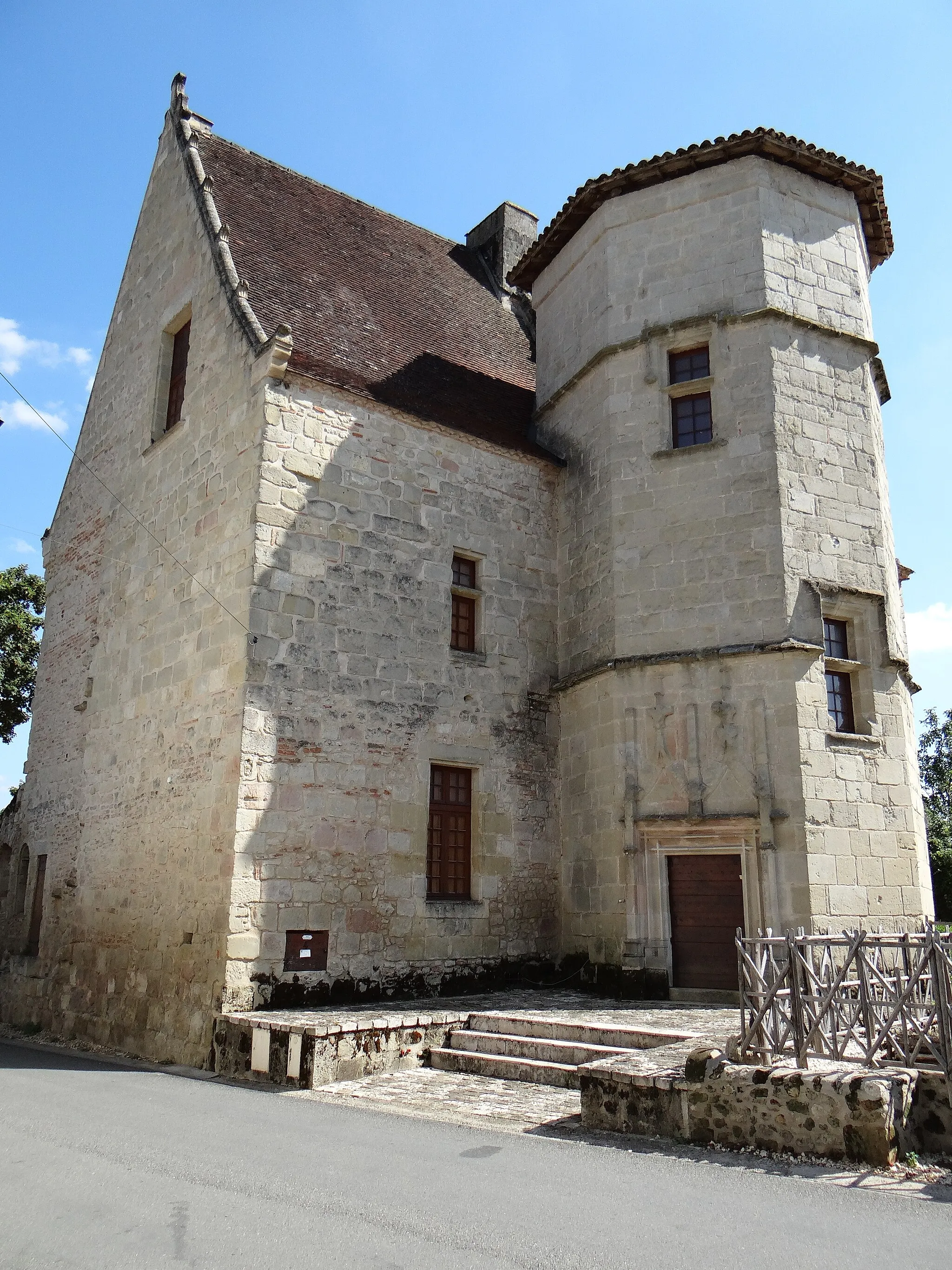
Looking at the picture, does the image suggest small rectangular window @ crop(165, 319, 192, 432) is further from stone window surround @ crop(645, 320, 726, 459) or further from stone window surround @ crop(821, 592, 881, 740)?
stone window surround @ crop(821, 592, 881, 740)

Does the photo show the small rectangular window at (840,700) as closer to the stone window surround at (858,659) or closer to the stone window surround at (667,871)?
the stone window surround at (858,659)

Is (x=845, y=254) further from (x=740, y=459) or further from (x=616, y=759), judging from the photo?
(x=616, y=759)

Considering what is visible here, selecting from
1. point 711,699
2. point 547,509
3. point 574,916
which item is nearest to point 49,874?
point 574,916

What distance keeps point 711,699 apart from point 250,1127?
6624 millimetres

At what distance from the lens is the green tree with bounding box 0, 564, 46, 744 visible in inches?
661

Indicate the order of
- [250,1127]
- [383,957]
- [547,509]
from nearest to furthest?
[250,1127]
[383,957]
[547,509]

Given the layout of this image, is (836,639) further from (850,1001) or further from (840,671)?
(850,1001)

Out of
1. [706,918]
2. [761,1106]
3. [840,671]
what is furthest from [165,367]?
[761,1106]

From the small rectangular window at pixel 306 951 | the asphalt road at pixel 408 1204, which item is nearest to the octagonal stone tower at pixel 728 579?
the small rectangular window at pixel 306 951

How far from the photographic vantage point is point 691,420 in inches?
483

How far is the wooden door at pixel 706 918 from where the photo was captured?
409 inches

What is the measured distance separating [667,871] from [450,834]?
2523 mm

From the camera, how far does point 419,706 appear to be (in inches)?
446

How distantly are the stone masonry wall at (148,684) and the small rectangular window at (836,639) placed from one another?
6.45 m
